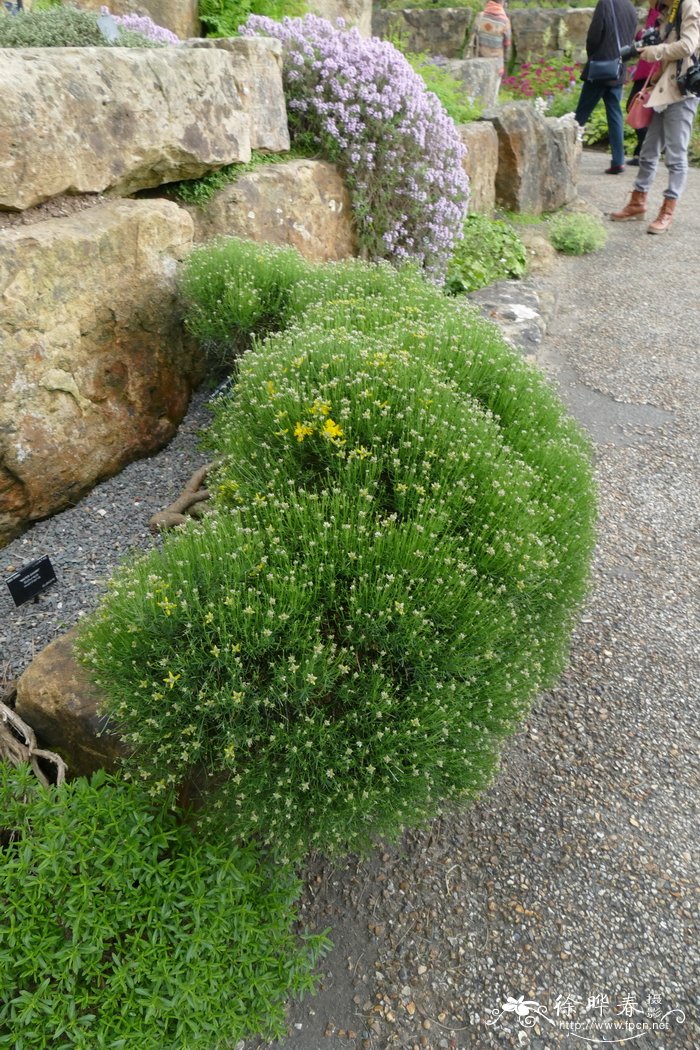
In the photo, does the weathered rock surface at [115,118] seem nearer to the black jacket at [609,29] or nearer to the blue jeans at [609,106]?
the black jacket at [609,29]

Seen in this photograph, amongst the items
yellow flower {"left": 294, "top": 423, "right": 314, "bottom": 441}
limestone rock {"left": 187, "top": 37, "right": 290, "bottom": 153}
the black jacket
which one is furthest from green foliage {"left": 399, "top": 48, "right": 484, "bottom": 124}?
yellow flower {"left": 294, "top": 423, "right": 314, "bottom": 441}

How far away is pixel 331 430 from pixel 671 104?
332 inches

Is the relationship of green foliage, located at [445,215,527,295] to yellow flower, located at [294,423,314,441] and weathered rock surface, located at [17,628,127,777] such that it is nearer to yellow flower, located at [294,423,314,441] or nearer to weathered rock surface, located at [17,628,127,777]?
yellow flower, located at [294,423,314,441]

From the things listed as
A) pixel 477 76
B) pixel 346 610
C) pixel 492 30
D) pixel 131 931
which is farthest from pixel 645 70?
pixel 131 931

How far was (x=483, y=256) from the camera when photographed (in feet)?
24.4

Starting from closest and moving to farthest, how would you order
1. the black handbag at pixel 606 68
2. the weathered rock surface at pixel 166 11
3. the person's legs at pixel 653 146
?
the weathered rock surface at pixel 166 11, the person's legs at pixel 653 146, the black handbag at pixel 606 68

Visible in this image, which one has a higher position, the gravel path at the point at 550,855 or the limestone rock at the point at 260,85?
the limestone rock at the point at 260,85

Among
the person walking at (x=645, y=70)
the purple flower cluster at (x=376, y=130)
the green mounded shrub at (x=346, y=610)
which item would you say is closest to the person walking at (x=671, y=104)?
the person walking at (x=645, y=70)

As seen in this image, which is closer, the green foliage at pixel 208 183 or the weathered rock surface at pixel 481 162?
the green foliage at pixel 208 183

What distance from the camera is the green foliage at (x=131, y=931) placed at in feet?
6.26

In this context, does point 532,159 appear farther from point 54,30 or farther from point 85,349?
point 85,349

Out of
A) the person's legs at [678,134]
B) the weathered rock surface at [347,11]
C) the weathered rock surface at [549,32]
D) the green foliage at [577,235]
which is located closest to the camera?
the weathered rock surface at [347,11]

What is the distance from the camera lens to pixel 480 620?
2256 mm

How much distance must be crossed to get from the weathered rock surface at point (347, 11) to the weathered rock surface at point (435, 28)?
7675 millimetres
